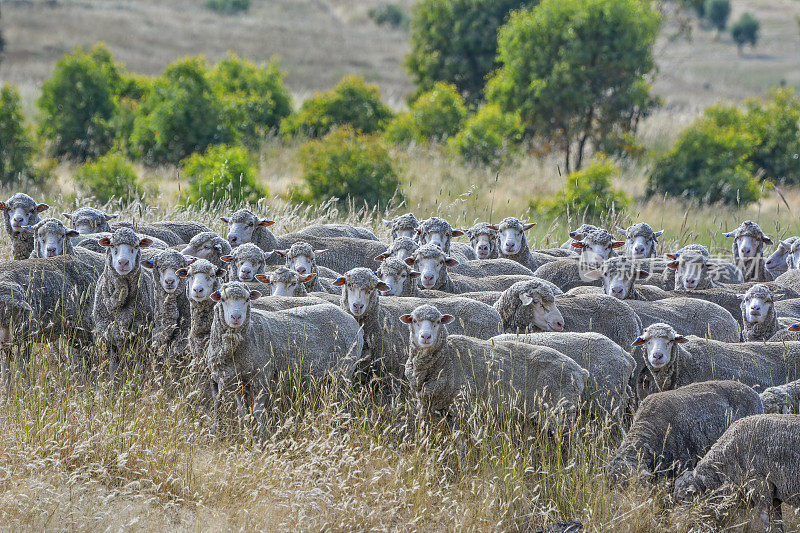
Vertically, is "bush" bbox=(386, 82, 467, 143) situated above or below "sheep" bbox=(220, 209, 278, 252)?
below

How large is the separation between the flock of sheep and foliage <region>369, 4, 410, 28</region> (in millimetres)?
61252

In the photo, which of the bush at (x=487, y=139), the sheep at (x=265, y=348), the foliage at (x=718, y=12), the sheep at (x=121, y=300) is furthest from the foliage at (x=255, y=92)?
the foliage at (x=718, y=12)

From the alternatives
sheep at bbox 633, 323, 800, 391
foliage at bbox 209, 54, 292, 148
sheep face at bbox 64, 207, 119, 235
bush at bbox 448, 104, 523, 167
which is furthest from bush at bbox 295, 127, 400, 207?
sheep at bbox 633, 323, 800, 391

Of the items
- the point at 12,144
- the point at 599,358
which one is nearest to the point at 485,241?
the point at 599,358

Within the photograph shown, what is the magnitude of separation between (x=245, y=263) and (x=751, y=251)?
21.2 ft

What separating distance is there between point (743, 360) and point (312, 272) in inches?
161

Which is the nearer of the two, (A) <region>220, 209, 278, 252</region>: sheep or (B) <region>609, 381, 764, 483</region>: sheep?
(B) <region>609, 381, 764, 483</region>: sheep

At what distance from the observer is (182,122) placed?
21062 mm

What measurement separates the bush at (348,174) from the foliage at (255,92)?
23.0 ft

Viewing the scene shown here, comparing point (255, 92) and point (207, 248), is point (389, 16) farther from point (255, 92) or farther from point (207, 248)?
point (207, 248)

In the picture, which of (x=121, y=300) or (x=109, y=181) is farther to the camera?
(x=109, y=181)

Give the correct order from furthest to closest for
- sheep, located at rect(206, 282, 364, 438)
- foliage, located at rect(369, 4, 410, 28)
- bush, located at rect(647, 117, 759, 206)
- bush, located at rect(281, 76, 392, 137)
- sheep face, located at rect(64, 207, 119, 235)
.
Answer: foliage, located at rect(369, 4, 410, 28)
bush, located at rect(281, 76, 392, 137)
bush, located at rect(647, 117, 759, 206)
sheep face, located at rect(64, 207, 119, 235)
sheep, located at rect(206, 282, 364, 438)

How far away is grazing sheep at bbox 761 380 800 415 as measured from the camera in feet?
21.9

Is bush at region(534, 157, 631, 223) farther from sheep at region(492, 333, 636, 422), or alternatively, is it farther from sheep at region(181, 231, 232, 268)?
sheep at region(492, 333, 636, 422)
